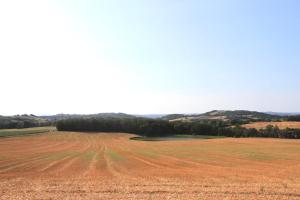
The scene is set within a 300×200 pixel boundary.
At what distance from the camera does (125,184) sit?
25766 mm

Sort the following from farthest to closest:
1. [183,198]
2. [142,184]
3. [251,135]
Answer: [251,135] → [142,184] → [183,198]

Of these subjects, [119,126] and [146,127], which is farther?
[119,126]

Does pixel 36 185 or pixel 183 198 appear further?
pixel 36 185

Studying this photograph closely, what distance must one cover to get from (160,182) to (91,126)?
11568 cm

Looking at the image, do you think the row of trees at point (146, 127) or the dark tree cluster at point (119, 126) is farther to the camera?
the dark tree cluster at point (119, 126)

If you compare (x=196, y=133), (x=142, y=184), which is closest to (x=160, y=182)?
(x=142, y=184)

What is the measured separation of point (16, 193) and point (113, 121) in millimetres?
121433

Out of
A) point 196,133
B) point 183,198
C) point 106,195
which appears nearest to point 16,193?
point 106,195

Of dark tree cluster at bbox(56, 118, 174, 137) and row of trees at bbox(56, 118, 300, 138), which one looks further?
dark tree cluster at bbox(56, 118, 174, 137)

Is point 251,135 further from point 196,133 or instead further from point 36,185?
point 36,185

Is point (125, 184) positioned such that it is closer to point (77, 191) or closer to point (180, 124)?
point (77, 191)

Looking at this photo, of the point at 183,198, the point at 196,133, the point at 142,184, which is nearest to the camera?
the point at 183,198

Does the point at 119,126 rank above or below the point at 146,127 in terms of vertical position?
above

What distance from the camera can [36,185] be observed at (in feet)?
85.3
